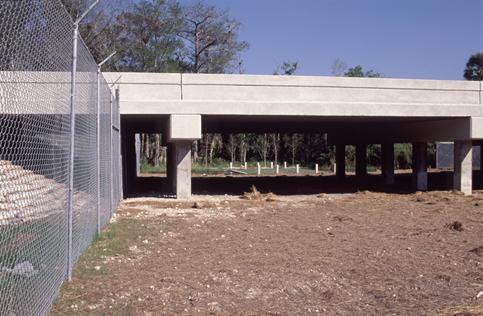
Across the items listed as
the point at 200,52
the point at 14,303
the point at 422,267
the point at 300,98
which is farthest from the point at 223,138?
the point at 14,303

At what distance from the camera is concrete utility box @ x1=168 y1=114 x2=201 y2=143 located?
18.1 meters

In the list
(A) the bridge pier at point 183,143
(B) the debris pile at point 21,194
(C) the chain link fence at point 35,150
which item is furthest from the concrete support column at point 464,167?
(B) the debris pile at point 21,194

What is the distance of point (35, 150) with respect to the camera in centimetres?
451

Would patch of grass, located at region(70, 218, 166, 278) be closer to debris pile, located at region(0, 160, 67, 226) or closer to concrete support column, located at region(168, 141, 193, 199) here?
debris pile, located at region(0, 160, 67, 226)

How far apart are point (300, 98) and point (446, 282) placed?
39.2ft

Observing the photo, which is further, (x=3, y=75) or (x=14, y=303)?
(x=14, y=303)

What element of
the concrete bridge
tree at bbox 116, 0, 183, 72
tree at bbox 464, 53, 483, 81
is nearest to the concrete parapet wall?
the concrete bridge

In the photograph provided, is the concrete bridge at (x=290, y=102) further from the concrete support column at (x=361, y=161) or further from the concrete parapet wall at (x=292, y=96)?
the concrete support column at (x=361, y=161)

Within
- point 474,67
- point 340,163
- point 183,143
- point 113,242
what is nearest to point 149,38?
point 340,163

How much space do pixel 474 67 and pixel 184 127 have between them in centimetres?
6668

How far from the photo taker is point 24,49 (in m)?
3.85

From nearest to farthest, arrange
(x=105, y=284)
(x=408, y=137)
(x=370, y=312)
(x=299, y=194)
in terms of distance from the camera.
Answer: (x=370, y=312) < (x=105, y=284) < (x=299, y=194) < (x=408, y=137)

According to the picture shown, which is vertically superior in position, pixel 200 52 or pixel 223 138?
pixel 200 52

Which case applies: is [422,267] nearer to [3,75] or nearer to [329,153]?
[3,75]
